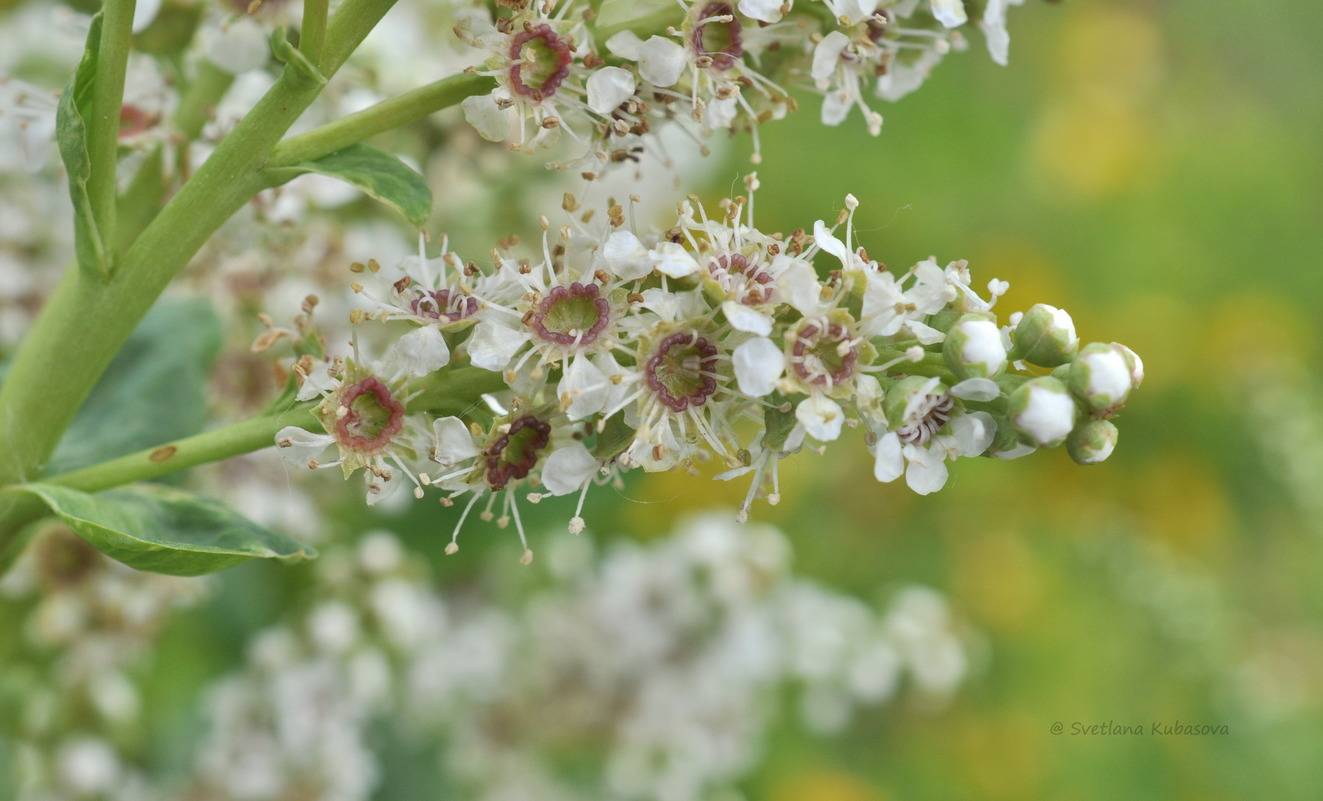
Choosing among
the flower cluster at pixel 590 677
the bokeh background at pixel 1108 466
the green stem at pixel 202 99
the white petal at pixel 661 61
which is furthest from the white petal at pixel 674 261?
the bokeh background at pixel 1108 466

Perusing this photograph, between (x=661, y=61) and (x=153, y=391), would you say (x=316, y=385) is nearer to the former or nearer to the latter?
(x=661, y=61)

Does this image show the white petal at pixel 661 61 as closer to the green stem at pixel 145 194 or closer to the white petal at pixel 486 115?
the white petal at pixel 486 115

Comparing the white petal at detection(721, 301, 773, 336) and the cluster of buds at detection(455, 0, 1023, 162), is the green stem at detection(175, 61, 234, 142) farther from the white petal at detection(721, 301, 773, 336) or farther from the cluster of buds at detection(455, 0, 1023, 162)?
the white petal at detection(721, 301, 773, 336)

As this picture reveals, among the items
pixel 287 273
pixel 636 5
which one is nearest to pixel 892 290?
pixel 636 5

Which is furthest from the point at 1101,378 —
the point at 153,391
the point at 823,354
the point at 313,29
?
the point at 153,391

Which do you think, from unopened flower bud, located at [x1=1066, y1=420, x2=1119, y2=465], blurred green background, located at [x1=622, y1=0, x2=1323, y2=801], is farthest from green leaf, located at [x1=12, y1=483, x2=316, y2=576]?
blurred green background, located at [x1=622, y1=0, x2=1323, y2=801]
